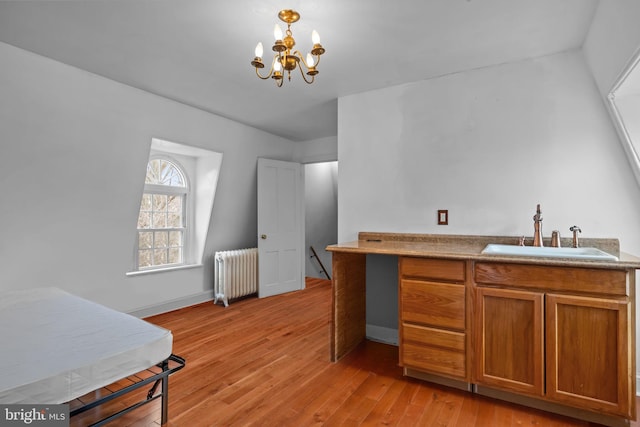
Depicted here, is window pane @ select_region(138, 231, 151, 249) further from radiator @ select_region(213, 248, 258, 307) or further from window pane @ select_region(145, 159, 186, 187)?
radiator @ select_region(213, 248, 258, 307)

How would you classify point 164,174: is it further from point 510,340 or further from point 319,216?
point 510,340

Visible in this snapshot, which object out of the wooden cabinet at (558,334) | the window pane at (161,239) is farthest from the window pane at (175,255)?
the wooden cabinet at (558,334)

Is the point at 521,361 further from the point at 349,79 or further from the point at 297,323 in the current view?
the point at 349,79

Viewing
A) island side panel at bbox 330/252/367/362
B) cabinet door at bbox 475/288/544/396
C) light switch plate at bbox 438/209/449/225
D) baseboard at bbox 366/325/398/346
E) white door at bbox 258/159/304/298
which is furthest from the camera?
white door at bbox 258/159/304/298

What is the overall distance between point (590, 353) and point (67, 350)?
2.55 meters

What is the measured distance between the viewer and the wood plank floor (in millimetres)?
1840

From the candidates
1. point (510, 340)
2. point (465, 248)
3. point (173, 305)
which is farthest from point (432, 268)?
point (173, 305)

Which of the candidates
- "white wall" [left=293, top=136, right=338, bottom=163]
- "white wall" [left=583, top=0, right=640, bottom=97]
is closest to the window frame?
"white wall" [left=293, top=136, right=338, bottom=163]

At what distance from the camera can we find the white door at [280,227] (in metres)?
4.55

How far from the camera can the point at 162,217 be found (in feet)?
13.3

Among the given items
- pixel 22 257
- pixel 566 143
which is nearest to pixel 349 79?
pixel 566 143

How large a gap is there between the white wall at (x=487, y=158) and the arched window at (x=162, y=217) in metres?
2.22

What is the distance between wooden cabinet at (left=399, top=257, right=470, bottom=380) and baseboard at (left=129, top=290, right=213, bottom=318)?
2830 mm

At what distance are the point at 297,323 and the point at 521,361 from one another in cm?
215
